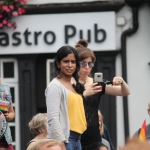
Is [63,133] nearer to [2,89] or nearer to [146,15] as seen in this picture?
[2,89]

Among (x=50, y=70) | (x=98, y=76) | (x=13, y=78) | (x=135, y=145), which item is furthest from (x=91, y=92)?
(x=13, y=78)

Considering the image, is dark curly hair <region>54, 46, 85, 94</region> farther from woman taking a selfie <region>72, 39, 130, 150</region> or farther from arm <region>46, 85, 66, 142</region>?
arm <region>46, 85, 66, 142</region>

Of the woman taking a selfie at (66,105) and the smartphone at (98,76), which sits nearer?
the woman taking a selfie at (66,105)

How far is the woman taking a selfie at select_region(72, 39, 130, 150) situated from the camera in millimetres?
6070

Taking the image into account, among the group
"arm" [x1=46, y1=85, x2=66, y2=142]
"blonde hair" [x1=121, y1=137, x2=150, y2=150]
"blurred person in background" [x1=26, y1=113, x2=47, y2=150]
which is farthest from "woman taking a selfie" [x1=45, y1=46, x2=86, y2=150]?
"blonde hair" [x1=121, y1=137, x2=150, y2=150]

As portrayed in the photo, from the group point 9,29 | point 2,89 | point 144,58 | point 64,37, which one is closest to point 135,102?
point 144,58

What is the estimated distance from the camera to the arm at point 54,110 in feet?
19.2

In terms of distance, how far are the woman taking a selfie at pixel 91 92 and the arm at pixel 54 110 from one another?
28 cm

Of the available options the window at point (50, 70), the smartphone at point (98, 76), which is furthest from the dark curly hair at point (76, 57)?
the window at point (50, 70)

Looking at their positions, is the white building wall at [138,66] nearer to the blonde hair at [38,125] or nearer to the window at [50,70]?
the window at [50,70]

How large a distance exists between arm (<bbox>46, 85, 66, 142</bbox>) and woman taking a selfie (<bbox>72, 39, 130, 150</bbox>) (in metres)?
0.28

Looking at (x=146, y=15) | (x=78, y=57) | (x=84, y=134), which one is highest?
(x=146, y=15)

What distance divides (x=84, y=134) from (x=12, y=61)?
6710 millimetres

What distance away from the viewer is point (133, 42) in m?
12.4
